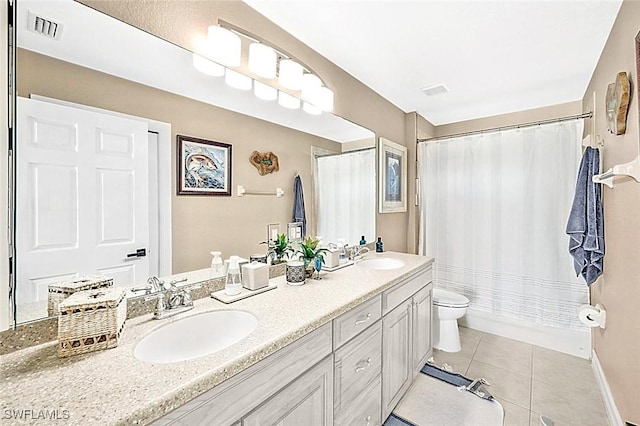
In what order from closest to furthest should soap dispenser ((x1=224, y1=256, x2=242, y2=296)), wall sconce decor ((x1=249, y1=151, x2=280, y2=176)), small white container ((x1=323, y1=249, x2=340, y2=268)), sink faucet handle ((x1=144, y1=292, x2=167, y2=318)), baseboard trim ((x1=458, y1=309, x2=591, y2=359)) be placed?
sink faucet handle ((x1=144, y1=292, x2=167, y2=318)) < soap dispenser ((x1=224, y1=256, x2=242, y2=296)) < wall sconce decor ((x1=249, y1=151, x2=280, y2=176)) < small white container ((x1=323, y1=249, x2=340, y2=268)) < baseboard trim ((x1=458, y1=309, x2=591, y2=359))

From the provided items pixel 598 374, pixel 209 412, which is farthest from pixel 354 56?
pixel 598 374

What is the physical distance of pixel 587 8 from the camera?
1.49 m

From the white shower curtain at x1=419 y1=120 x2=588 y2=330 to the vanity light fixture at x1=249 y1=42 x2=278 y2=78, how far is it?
82.3 inches

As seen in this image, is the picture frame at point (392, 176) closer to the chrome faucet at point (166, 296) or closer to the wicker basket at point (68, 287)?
the chrome faucet at point (166, 296)

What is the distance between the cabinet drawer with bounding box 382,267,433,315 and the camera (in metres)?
1.58

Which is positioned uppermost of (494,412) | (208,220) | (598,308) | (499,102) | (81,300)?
→ (499,102)

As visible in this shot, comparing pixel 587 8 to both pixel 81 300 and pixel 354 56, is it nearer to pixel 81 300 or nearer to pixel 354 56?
pixel 354 56

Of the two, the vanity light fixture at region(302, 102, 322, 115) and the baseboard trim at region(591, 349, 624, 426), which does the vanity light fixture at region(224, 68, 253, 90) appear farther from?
the baseboard trim at region(591, 349, 624, 426)

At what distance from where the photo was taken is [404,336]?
1.79m

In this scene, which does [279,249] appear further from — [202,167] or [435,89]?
[435,89]

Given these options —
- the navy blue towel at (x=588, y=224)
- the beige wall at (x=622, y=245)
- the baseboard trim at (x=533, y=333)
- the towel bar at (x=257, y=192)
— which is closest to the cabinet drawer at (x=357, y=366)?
the towel bar at (x=257, y=192)

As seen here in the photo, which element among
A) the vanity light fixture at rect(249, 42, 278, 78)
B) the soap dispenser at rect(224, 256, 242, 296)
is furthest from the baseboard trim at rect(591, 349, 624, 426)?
the vanity light fixture at rect(249, 42, 278, 78)

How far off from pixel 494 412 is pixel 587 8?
2413 millimetres

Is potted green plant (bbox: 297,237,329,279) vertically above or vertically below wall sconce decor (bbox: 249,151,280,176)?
below
